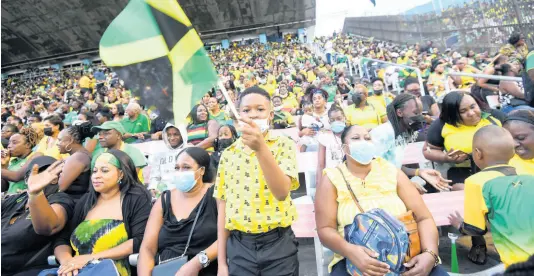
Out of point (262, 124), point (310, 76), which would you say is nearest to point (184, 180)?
point (262, 124)

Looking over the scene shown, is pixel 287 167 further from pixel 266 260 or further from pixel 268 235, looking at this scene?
pixel 266 260

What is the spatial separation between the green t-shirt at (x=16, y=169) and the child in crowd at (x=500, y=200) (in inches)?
159

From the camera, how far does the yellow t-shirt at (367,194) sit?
6.64 ft

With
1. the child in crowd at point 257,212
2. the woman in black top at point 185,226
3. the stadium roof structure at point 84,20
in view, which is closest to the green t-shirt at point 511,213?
the child in crowd at point 257,212

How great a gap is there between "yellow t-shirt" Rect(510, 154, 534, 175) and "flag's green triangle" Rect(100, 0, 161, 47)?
231cm

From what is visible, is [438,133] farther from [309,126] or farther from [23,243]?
[23,243]

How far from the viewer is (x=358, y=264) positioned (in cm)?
181

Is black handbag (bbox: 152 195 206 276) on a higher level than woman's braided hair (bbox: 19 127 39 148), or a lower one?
lower

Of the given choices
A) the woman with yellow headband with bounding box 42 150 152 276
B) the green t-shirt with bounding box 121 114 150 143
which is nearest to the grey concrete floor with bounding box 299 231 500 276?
the woman with yellow headband with bounding box 42 150 152 276

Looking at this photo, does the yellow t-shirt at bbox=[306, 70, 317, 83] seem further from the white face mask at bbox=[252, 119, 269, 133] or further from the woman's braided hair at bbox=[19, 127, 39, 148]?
the white face mask at bbox=[252, 119, 269, 133]

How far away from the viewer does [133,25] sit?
1.81 m

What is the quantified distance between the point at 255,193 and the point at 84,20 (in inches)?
1126

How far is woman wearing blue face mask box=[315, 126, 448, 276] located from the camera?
6.44 feet

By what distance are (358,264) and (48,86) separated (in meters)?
27.3
